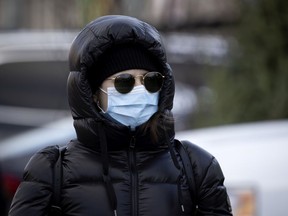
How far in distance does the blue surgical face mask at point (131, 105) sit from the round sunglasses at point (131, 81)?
2cm

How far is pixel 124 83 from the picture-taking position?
→ 308cm

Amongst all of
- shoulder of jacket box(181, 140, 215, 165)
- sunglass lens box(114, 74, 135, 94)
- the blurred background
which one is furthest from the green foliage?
sunglass lens box(114, 74, 135, 94)

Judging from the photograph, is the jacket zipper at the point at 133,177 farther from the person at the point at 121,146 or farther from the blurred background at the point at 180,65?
the blurred background at the point at 180,65

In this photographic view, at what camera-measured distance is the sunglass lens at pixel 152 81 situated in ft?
10.2

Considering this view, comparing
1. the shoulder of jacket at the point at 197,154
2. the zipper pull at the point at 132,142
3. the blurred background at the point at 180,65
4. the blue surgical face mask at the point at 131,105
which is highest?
the blue surgical face mask at the point at 131,105

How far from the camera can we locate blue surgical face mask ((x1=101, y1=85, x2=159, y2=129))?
3.10 meters

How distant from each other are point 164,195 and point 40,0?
11.9 metres

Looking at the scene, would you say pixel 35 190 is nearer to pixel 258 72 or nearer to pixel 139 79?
pixel 139 79

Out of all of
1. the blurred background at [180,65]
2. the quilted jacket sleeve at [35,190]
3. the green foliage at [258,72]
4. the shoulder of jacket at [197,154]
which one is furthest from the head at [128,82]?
the green foliage at [258,72]

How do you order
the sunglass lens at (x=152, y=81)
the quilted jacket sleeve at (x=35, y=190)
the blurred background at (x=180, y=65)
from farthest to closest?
the blurred background at (x=180, y=65), the sunglass lens at (x=152, y=81), the quilted jacket sleeve at (x=35, y=190)

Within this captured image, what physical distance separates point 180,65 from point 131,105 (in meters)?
9.51

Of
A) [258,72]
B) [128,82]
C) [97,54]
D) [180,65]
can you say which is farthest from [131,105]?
[180,65]

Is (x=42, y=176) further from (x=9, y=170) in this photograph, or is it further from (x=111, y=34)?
(x=9, y=170)

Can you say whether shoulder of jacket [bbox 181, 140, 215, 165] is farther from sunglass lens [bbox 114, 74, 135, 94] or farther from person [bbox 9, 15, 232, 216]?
sunglass lens [bbox 114, 74, 135, 94]
